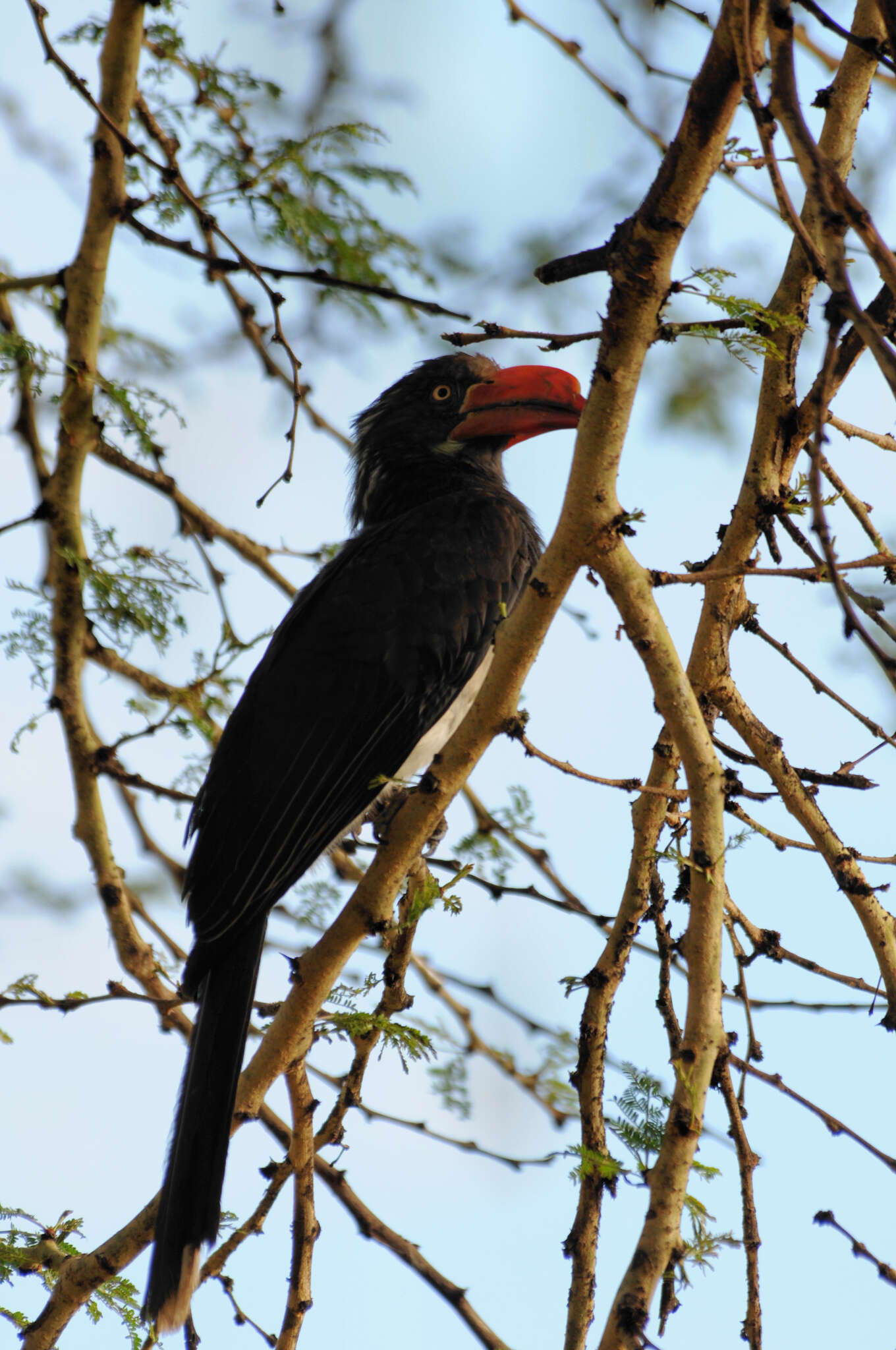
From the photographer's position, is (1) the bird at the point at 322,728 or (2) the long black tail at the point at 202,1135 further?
(1) the bird at the point at 322,728

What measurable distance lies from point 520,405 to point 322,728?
1620 mm

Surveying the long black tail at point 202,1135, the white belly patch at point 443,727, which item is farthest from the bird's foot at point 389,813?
the long black tail at point 202,1135

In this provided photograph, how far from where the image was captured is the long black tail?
295cm

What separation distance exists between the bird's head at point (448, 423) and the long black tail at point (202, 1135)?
6.67 ft

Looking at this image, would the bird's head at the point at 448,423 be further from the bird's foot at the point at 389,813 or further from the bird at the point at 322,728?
the bird's foot at the point at 389,813

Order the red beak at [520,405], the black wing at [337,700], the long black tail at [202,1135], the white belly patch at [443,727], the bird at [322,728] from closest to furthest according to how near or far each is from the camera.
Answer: the long black tail at [202,1135] → the bird at [322,728] → the black wing at [337,700] → the white belly patch at [443,727] → the red beak at [520,405]

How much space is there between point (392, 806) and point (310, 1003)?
1374 mm

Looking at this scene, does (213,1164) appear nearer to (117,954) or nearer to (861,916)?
(117,954)

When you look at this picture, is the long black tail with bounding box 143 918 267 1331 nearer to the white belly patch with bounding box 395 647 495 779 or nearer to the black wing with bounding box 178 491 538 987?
the black wing with bounding box 178 491 538 987

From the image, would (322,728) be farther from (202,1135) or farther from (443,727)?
(202,1135)

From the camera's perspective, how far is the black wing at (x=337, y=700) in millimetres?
3541

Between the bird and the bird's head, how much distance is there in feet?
0.05

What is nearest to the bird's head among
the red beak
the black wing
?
the red beak

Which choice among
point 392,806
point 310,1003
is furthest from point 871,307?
point 392,806
